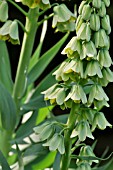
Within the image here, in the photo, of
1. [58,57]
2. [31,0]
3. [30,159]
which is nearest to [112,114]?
[58,57]

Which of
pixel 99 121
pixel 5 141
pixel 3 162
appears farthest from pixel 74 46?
pixel 5 141

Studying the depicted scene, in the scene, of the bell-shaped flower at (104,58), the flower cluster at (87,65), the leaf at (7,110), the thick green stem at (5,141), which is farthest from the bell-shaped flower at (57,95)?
the thick green stem at (5,141)

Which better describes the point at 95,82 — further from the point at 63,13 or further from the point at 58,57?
the point at 58,57

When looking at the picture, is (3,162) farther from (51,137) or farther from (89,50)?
(89,50)

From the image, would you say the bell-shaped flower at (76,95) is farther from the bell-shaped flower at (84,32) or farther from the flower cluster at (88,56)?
the bell-shaped flower at (84,32)

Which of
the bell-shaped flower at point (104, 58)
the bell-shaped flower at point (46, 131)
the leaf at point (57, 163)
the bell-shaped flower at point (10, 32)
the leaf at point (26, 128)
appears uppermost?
the bell-shaped flower at point (10, 32)

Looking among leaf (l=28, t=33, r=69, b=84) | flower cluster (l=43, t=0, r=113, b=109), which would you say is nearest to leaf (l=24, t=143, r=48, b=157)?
leaf (l=28, t=33, r=69, b=84)

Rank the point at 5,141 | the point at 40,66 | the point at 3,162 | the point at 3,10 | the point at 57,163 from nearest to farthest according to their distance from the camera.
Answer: the point at 3,162, the point at 57,163, the point at 3,10, the point at 5,141, the point at 40,66
